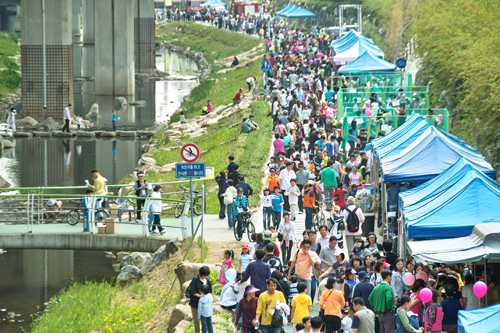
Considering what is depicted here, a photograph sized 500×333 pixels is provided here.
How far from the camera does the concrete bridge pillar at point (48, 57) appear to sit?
4259 centimetres

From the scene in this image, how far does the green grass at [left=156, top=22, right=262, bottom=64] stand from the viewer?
76.0m

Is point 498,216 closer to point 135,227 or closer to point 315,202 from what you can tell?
point 315,202

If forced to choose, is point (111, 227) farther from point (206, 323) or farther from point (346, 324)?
point (346, 324)

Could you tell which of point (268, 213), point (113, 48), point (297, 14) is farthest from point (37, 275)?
point (297, 14)

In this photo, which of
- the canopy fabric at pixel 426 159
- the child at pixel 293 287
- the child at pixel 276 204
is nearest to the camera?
the child at pixel 293 287

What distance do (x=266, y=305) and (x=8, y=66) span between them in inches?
2260

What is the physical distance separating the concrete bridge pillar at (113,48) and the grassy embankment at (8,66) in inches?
271

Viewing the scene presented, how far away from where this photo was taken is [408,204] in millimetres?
13562

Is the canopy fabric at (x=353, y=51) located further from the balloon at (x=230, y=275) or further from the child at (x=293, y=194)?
the balloon at (x=230, y=275)

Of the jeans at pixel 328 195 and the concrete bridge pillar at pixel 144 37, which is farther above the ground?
the concrete bridge pillar at pixel 144 37

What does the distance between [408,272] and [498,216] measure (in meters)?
1.85

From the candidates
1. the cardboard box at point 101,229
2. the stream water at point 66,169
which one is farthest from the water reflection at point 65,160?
the cardboard box at point 101,229

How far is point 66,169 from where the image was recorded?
3356 cm

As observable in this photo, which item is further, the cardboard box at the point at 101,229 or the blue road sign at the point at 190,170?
the cardboard box at the point at 101,229
